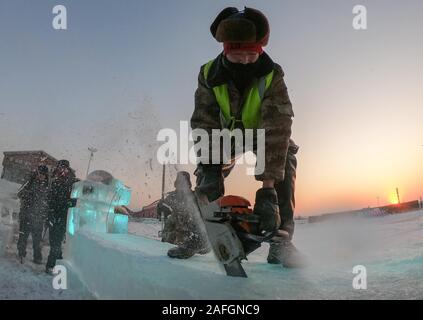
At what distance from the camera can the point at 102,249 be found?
123 inches

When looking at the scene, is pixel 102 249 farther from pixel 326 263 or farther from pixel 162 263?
pixel 326 263

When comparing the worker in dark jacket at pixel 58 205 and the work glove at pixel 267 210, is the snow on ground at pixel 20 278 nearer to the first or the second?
the worker in dark jacket at pixel 58 205

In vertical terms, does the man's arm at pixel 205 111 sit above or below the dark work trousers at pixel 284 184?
above

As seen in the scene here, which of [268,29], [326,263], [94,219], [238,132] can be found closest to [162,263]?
[238,132]

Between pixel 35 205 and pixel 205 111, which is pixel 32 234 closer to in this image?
pixel 35 205

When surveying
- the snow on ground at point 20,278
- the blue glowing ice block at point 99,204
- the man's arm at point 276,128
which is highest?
the man's arm at point 276,128

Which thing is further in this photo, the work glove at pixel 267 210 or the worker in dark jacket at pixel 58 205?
the worker in dark jacket at pixel 58 205

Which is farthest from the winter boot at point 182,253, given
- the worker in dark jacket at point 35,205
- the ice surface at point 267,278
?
the worker in dark jacket at point 35,205

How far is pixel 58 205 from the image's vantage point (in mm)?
5648

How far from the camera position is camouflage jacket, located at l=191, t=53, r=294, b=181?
2.27 meters

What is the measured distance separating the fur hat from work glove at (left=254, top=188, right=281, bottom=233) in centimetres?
104

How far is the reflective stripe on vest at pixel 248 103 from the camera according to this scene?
7.72 feet

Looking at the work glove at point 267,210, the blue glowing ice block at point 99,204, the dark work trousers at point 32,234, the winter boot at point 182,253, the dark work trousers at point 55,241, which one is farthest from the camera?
the dark work trousers at point 32,234
